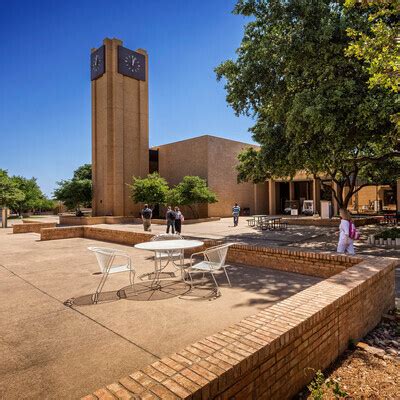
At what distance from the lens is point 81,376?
Answer: 268 cm

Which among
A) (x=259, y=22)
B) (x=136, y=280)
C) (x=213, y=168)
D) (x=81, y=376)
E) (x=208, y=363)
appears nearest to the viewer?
(x=208, y=363)

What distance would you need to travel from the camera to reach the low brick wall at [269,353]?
5.92 ft

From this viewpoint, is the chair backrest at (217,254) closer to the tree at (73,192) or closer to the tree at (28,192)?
the tree at (73,192)

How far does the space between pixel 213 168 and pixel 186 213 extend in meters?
5.86

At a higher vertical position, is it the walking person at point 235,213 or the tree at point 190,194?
the tree at point 190,194

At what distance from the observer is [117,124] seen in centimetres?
3153

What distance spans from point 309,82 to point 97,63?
29966mm

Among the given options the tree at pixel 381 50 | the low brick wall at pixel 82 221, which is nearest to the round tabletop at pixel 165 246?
the tree at pixel 381 50

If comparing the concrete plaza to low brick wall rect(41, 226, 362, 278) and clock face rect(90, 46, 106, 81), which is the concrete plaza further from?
clock face rect(90, 46, 106, 81)

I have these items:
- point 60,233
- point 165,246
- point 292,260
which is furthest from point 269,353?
point 60,233

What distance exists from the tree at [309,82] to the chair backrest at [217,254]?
17.3 feet

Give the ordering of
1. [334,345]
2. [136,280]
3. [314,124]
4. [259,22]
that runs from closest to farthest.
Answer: [334,345]
[136,280]
[314,124]
[259,22]

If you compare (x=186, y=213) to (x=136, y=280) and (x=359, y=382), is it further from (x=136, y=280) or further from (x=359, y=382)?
(x=359, y=382)

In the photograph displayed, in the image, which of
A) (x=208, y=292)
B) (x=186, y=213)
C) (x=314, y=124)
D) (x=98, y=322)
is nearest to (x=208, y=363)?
(x=98, y=322)
